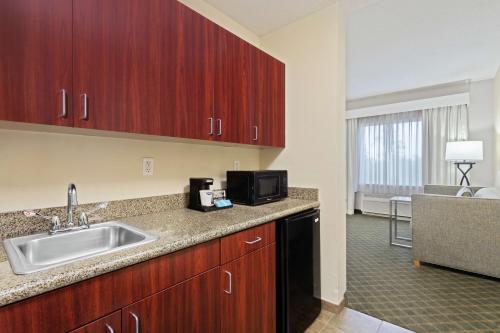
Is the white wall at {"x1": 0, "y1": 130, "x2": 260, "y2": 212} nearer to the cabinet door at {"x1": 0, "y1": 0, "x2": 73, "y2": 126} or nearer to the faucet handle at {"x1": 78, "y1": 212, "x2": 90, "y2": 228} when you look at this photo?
the faucet handle at {"x1": 78, "y1": 212, "x2": 90, "y2": 228}

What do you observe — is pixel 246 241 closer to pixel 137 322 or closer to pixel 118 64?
pixel 137 322

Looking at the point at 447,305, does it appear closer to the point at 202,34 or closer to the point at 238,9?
the point at 202,34

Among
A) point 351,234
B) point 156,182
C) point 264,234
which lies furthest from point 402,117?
point 156,182

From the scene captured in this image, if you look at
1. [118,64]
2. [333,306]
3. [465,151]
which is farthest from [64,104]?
[465,151]

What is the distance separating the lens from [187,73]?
147cm

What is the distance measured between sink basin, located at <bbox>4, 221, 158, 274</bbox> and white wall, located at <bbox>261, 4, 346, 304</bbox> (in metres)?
1.43

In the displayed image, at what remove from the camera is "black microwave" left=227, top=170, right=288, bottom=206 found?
73.6 inches

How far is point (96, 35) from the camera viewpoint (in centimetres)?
111

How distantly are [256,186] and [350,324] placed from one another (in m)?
1.24

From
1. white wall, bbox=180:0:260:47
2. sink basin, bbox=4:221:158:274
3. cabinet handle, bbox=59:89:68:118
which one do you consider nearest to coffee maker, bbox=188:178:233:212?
sink basin, bbox=4:221:158:274

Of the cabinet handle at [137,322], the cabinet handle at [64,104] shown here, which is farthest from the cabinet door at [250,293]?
the cabinet handle at [64,104]

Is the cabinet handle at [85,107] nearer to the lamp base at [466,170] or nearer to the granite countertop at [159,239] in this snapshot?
the granite countertop at [159,239]

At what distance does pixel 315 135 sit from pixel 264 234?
101 centimetres

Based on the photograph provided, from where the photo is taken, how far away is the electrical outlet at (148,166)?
1.64 m
